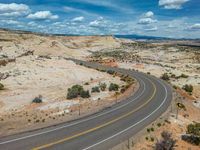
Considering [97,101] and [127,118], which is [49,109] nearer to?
[97,101]

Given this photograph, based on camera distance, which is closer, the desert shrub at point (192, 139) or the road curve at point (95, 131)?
the road curve at point (95, 131)

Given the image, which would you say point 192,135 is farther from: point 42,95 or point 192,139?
point 42,95

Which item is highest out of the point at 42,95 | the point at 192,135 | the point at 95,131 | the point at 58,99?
the point at 95,131

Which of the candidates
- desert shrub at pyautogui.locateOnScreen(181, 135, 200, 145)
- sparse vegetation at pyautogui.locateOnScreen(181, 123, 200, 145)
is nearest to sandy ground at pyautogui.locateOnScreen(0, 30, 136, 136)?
sparse vegetation at pyautogui.locateOnScreen(181, 123, 200, 145)

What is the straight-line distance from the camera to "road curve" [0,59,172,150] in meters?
22.5

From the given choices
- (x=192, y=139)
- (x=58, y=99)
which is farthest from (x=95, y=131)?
(x=58, y=99)

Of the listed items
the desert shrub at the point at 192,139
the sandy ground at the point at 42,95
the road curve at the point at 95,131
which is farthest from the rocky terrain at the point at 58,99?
the road curve at the point at 95,131

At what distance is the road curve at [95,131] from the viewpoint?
22516mm

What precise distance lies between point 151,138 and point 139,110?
11.5 metres

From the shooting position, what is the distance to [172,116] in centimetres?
3453

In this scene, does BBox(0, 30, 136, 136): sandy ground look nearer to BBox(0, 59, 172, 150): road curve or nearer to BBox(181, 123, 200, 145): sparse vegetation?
Answer: BBox(0, 59, 172, 150): road curve

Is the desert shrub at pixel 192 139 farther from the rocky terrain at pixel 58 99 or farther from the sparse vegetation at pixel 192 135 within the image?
the rocky terrain at pixel 58 99

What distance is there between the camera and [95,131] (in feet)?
87.4

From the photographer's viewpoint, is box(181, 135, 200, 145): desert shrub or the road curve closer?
the road curve
